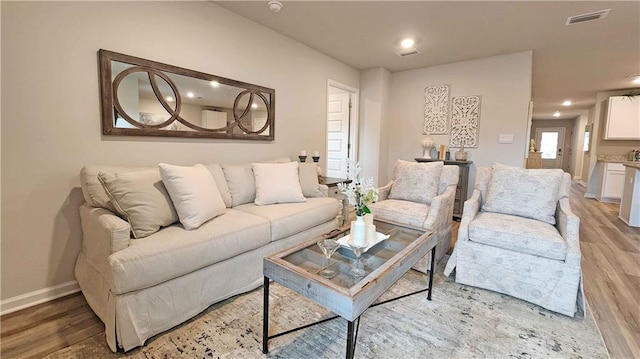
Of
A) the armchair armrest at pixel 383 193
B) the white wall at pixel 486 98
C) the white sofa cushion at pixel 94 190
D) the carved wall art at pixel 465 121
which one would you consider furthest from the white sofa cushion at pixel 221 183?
the carved wall art at pixel 465 121

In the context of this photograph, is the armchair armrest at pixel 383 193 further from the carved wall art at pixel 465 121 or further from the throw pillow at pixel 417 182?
the carved wall art at pixel 465 121

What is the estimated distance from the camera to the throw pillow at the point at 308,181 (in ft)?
9.74

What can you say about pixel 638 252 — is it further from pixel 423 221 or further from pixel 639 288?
pixel 423 221

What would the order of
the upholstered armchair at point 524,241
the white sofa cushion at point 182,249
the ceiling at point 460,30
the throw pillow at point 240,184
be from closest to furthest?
1. the white sofa cushion at point 182,249
2. the upholstered armchair at point 524,241
3. the throw pillow at point 240,184
4. the ceiling at point 460,30

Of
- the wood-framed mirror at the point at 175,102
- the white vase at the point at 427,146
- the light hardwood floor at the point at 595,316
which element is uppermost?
the wood-framed mirror at the point at 175,102

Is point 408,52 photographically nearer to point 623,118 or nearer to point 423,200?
point 423,200

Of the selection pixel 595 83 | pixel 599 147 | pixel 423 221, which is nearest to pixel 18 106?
pixel 423 221

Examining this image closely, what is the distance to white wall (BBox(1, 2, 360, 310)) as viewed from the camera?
5.81 ft

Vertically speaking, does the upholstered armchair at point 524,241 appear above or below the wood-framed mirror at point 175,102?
below

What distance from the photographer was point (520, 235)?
202 centimetres

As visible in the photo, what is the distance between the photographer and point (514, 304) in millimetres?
1988

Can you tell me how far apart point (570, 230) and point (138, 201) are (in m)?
2.83

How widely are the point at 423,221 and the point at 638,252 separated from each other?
2542 millimetres

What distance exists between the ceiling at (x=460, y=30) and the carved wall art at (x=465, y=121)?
24.5 inches
